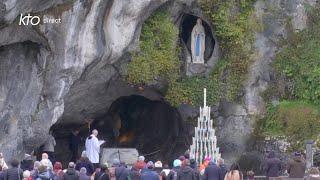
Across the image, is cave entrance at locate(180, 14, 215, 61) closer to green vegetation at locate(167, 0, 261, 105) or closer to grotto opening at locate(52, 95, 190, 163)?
green vegetation at locate(167, 0, 261, 105)

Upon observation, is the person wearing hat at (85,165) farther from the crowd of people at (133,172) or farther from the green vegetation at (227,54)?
the green vegetation at (227,54)

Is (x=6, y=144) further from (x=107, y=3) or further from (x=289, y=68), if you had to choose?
(x=289, y=68)

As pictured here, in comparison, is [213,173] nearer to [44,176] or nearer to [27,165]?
[44,176]

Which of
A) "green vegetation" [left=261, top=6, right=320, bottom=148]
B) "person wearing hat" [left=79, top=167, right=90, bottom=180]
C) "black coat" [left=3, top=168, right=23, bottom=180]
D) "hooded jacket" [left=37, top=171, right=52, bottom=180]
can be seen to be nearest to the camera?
"person wearing hat" [left=79, top=167, right=90, bottom=180]

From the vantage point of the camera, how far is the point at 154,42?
1452 inches

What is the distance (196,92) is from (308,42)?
355cm

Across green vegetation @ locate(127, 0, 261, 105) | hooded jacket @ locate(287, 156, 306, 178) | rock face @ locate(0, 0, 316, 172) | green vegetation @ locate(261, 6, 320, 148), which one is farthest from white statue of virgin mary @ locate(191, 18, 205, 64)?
hooded jacket @ locate(287, 156, 306, 178)

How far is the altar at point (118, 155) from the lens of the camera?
119ft

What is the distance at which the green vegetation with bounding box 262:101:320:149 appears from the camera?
3703cm

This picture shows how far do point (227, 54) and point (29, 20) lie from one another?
703cm

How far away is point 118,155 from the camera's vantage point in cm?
3650

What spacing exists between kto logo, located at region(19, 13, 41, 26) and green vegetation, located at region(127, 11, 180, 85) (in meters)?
4.20

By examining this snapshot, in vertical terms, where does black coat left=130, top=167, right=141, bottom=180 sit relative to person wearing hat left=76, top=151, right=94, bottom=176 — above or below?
below

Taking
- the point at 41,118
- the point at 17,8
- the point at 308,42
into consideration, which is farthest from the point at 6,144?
the point at 308,42
